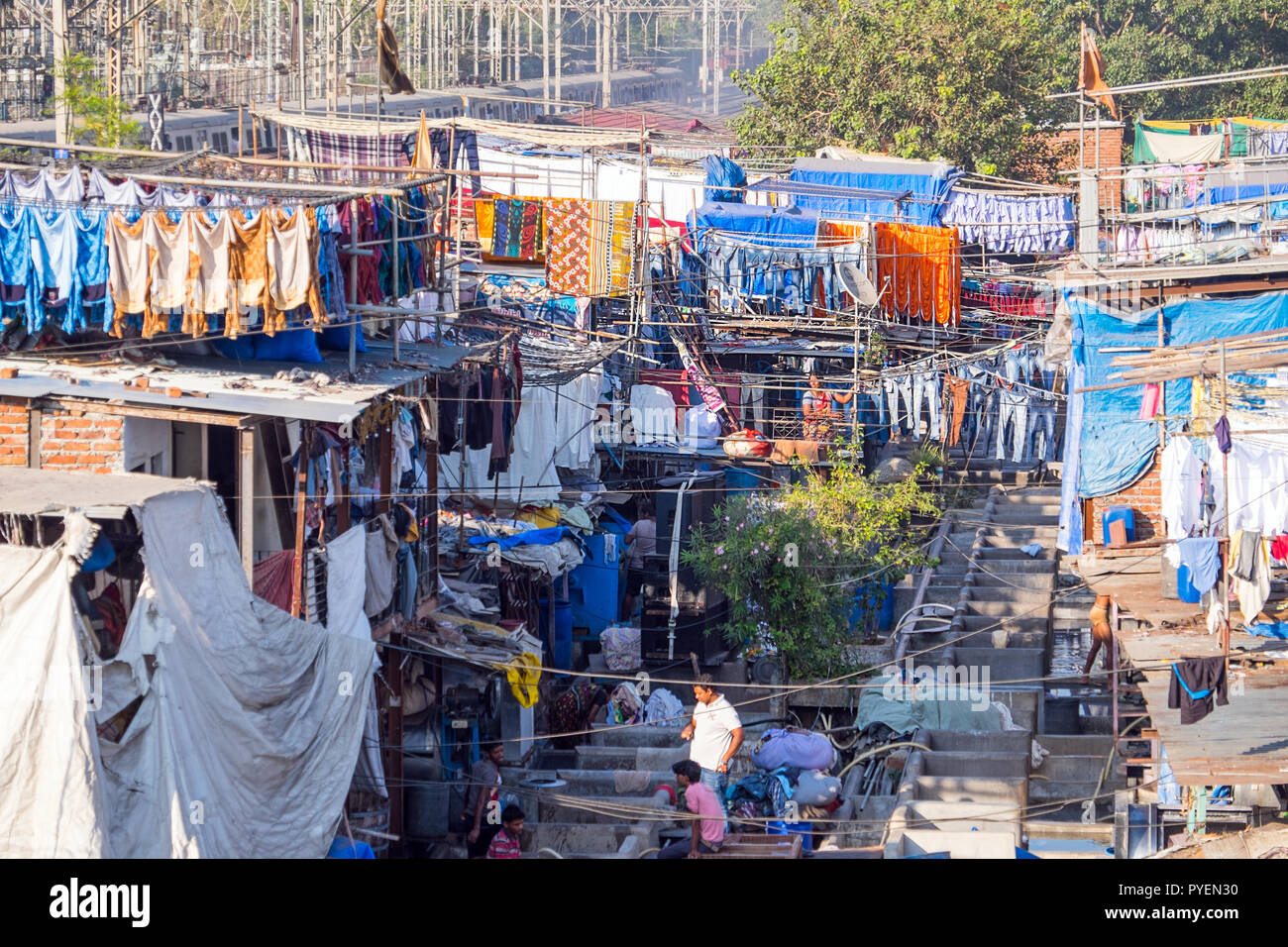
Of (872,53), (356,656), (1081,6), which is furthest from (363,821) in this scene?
(1081,6)

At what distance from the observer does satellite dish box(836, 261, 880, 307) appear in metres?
26.6

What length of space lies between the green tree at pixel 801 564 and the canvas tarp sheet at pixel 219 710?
8.22m

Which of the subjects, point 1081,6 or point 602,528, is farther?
point 1081,6

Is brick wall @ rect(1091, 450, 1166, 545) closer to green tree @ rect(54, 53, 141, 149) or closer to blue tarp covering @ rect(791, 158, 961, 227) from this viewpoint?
blue tarp covering @ rect(791, 158, 961, 227)

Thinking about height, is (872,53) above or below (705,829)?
above

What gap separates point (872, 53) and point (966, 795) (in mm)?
26241

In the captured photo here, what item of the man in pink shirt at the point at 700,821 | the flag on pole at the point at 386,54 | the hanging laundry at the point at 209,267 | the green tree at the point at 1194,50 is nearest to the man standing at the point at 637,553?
the flag on pole at the point at 386,54

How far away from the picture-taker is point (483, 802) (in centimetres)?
1381

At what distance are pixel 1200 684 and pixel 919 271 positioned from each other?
54.5 ft

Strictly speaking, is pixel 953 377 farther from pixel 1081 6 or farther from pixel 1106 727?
pixel 1081 6

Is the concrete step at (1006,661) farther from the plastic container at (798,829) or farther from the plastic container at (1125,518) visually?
the plastic container at (798,829)

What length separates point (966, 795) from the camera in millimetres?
15570

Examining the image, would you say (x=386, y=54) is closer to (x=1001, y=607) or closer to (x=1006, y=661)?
(x=1006, y=661)

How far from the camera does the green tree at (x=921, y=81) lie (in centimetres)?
3734
